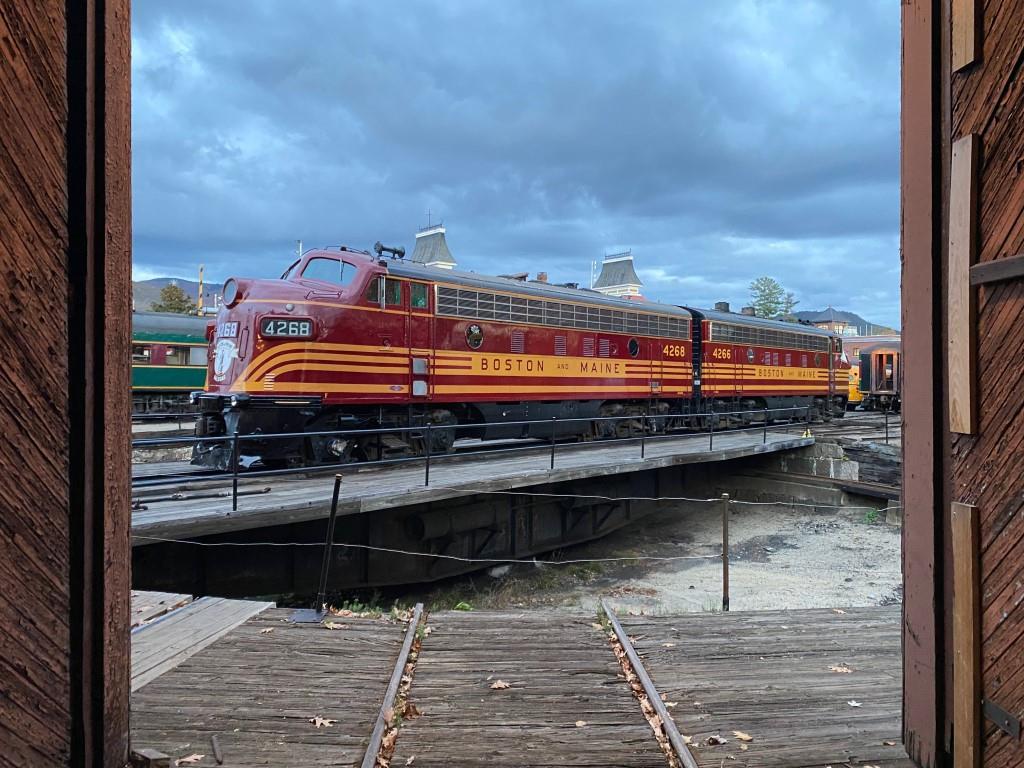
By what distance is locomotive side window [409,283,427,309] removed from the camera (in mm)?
11393

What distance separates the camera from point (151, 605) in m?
4.98

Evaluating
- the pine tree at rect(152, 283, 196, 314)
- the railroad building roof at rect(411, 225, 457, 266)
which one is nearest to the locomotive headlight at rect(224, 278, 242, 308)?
the pine tree at rect(152, 283, 196, 314)

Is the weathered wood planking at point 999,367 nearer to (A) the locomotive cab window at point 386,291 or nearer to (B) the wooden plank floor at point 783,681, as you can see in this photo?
(B) the wooden plank floor at point 783,681

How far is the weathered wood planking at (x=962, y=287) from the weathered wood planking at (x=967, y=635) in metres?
0.37

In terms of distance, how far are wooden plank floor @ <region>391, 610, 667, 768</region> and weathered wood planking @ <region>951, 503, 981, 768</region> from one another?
1.20 metres

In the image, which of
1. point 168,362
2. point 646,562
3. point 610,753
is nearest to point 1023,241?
point 610,753

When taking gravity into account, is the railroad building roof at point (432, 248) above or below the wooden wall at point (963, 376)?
above

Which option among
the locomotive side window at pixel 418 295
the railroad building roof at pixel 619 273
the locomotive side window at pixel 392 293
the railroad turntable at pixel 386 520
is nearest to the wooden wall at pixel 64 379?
the railroad turntable at pixel 386 520

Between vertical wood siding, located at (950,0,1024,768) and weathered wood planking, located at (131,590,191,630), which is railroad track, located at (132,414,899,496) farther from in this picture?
vertical wood siding, located at (950,0,1024,768)

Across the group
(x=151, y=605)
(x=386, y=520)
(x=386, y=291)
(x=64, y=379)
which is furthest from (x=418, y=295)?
(x=64, y=379)

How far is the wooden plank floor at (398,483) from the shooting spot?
7.00 meters

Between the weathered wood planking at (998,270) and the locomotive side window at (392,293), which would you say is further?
the locomotive side window at (392,293)

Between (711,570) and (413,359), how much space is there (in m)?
6.53

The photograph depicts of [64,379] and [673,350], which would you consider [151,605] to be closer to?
[64,379]
